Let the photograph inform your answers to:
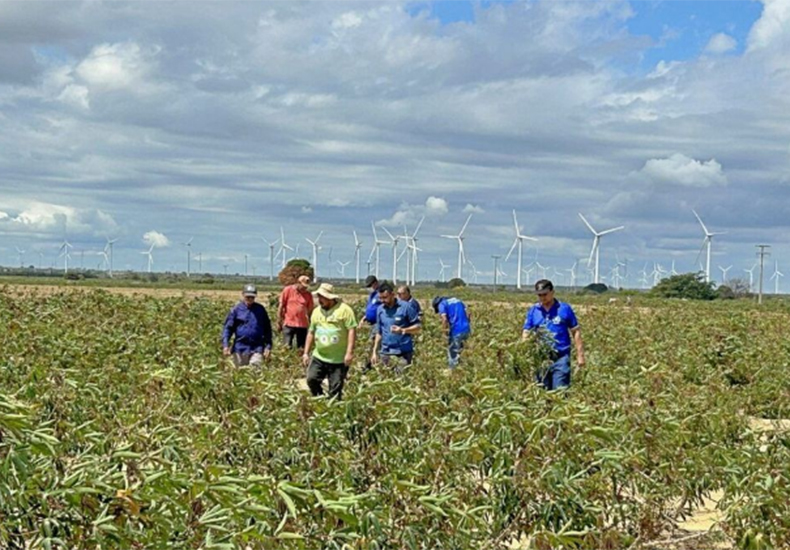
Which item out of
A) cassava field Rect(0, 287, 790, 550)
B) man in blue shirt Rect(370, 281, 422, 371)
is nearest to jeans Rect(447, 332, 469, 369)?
man in blue shirt Rect(370, 281, 422, 371)

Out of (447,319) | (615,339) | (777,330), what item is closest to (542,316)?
(447,319)

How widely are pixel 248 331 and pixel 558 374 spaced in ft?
12.3

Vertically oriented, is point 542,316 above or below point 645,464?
above

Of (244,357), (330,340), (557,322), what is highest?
(557,322)

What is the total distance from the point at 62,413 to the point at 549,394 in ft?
9.25

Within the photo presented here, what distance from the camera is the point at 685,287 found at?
85875 mm

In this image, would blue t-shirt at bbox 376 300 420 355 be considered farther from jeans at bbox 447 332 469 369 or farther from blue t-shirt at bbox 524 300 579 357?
blue t-shirt at bbox 524 300 579 357

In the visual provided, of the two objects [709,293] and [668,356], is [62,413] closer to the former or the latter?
[668,356]

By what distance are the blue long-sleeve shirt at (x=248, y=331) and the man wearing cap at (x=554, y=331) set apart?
10.5ft

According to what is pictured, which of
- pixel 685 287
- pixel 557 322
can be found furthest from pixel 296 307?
pixel 685 287

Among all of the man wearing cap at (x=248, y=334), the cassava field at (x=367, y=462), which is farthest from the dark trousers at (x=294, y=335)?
the cassava field at (x=367, y=462)

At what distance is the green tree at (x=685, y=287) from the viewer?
8544 centimetres

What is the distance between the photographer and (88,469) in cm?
398

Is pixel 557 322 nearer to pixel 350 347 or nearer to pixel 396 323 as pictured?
pixel 350 347
